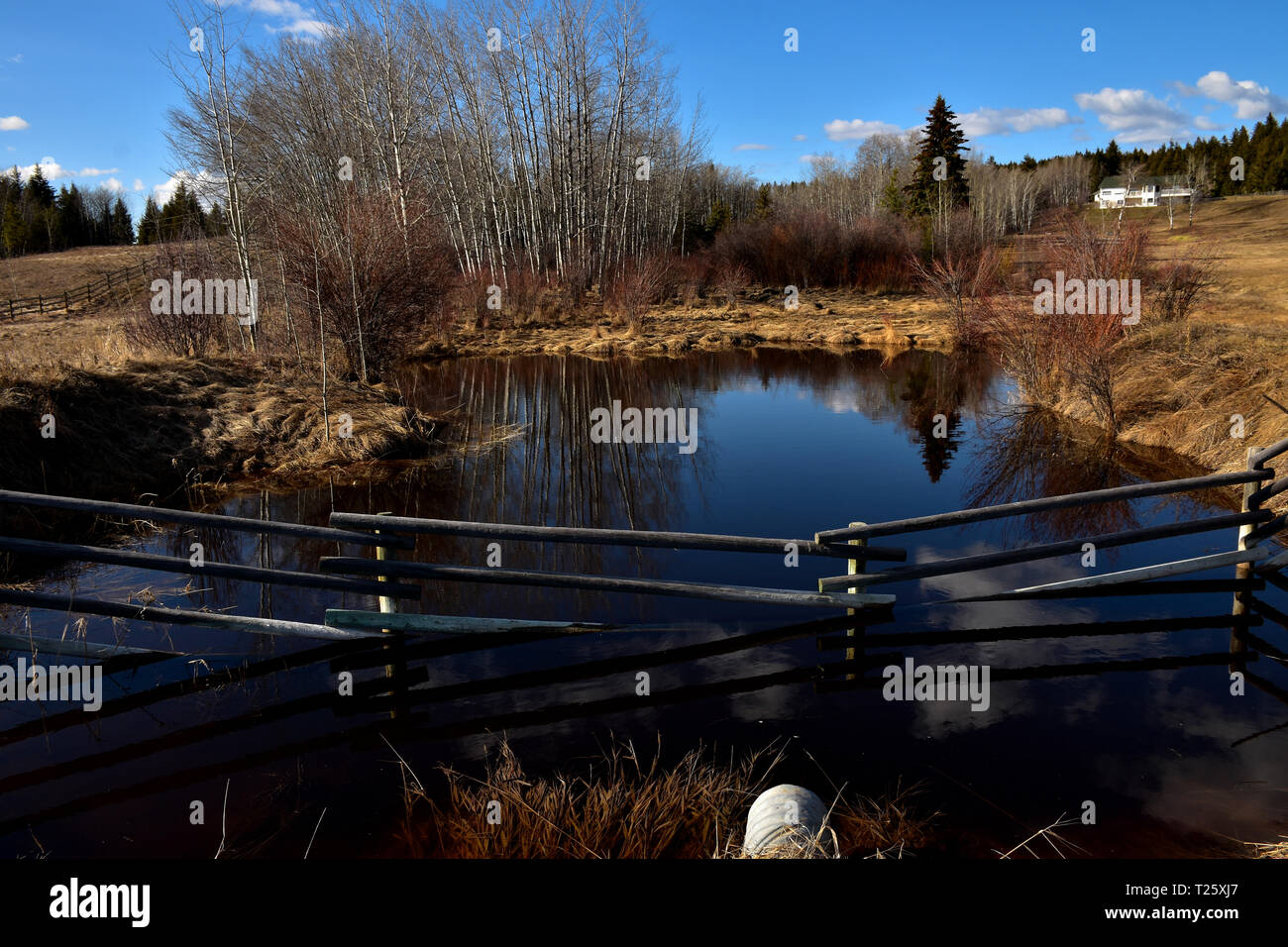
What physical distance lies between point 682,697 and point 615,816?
164cm

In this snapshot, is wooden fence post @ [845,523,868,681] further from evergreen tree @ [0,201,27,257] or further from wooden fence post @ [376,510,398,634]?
evergreen tree @ [0,201,27,257]

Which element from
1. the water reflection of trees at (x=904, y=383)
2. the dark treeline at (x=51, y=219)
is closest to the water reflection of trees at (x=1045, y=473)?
the water reflection of trees at (x=904, y=383)

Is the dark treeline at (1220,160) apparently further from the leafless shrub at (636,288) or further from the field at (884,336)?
the leafless shrub at (636,288)

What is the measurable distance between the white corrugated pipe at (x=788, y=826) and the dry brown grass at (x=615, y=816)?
191 mm

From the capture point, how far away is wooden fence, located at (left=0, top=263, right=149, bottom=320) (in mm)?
39634

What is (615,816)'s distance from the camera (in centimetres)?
491

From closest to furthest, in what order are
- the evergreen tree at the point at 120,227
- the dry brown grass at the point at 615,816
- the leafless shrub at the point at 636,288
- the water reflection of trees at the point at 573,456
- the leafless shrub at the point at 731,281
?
the dry brown grass at the point at 615,816 → the water reflection of trees at the point at 573,456 → the leafless shrub at the point at 636,288 → the leafless shrub at the point at 731,281 → the evergreen tree at the point at 120,227

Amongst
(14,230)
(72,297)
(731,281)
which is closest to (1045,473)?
(731,281)

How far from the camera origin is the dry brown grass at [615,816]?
468 cm

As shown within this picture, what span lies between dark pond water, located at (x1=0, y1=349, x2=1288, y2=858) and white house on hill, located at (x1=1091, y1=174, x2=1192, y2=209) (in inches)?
3598

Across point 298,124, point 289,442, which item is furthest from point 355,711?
point 298,124

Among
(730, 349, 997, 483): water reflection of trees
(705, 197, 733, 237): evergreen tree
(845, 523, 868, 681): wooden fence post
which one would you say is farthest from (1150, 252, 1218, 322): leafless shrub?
(705, 197, 733, 237): evergreen tree

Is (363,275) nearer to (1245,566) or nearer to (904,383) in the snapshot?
(904,383)

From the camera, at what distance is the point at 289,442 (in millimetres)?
13625
